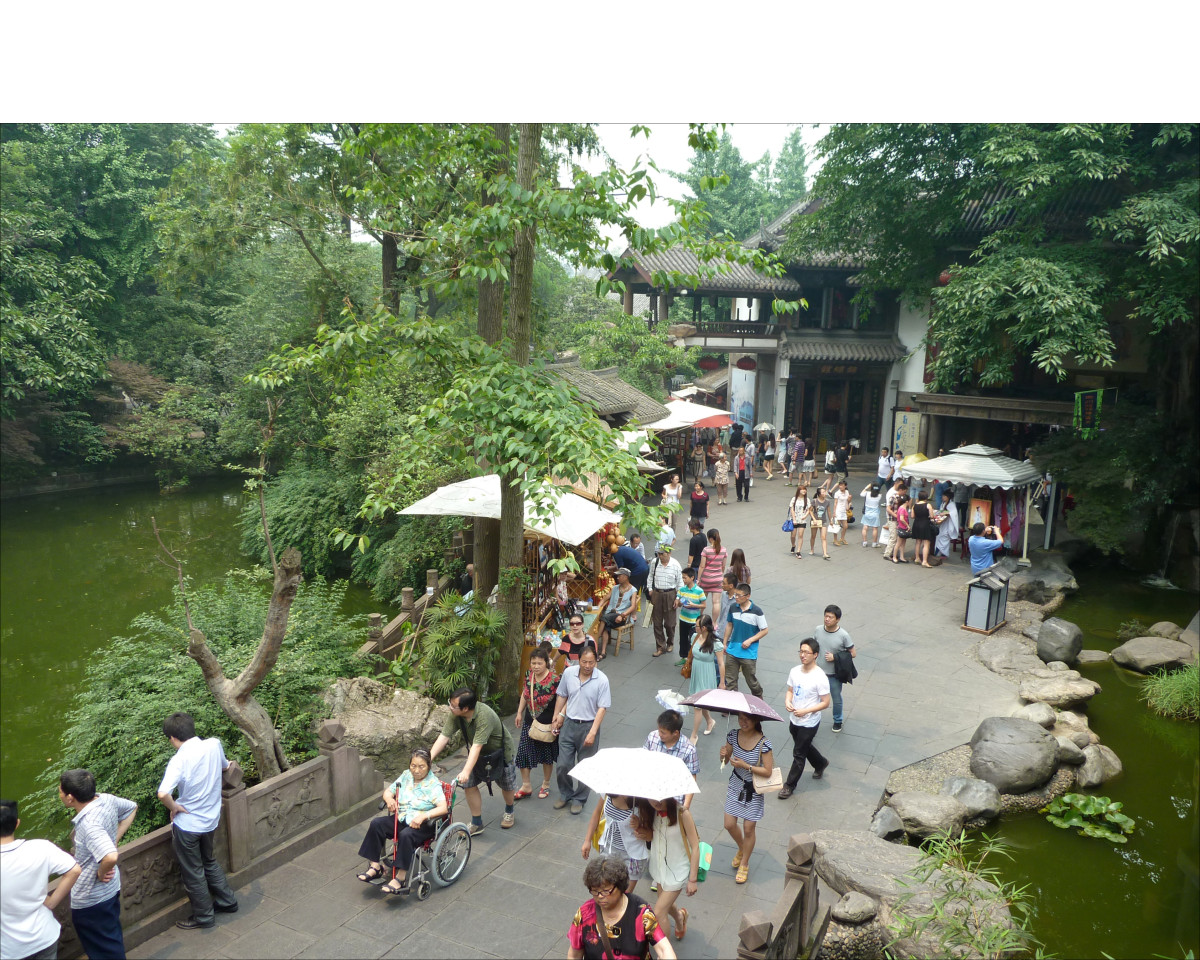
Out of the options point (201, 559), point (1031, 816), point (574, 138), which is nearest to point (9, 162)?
point (201, 559)

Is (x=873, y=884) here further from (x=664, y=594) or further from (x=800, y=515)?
(x=800, y=515)

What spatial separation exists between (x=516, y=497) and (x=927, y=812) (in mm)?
4977

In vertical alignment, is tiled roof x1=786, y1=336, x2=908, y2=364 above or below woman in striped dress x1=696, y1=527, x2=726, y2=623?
above

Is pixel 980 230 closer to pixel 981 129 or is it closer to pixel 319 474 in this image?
pixel 981 129

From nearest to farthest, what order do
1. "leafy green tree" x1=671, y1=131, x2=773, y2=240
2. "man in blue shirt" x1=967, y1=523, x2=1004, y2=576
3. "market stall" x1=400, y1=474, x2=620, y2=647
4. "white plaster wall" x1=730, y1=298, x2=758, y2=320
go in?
"market stall" x1=400, y1=474, x2=620, y2=647 < "man in blue shirt" x1=967, y1=523, x2=1004, y2=576 < "white plaster wall" x1=730, y1=298, x2=758, y2=320 < "leafy green tree" x1=671, y1=131, x2=773, y2=240

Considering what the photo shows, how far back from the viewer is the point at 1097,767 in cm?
866

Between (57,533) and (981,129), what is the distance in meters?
25.1

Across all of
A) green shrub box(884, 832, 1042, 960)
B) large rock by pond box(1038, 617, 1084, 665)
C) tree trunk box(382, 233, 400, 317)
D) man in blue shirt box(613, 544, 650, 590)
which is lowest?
green shrub box(884, 832, 1042, 960)

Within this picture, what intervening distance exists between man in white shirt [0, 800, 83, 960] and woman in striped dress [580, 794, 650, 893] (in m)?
2.97

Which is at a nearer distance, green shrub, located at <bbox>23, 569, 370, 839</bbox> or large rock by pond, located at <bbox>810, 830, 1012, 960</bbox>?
large rock by pond, located at <bbox>810, 830, 1012, 960</bbox>

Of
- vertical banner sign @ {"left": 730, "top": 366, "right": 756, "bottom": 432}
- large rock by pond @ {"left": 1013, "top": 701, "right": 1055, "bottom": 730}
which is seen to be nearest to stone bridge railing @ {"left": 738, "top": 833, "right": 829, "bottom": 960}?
large rock by pond @ {"left": 1013, "top": 701, "right": 1055, "bottom": 730}

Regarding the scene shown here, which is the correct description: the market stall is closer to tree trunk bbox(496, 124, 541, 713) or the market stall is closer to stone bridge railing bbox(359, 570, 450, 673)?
tree trunk bbox(496, 124, 541, 713)

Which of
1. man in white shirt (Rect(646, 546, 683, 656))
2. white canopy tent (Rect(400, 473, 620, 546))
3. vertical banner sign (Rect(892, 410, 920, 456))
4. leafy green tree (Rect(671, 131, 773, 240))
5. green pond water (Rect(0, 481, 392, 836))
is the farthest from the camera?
leafy green tree (Rect(671, 131, 773, 240))

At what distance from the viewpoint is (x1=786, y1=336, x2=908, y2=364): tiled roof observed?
88.6ft
